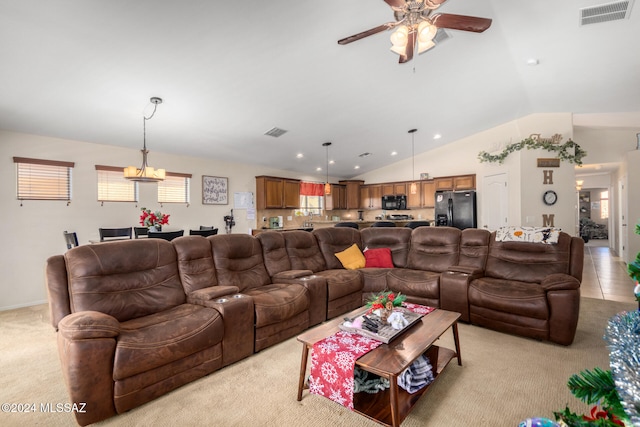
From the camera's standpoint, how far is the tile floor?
4348 millimetres

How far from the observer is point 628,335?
0.64 meters

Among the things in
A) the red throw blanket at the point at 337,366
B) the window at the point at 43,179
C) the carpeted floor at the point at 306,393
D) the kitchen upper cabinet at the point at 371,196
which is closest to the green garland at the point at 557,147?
the kitchen upper cabinet at the point at 371,196

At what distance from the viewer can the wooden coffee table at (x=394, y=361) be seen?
1.69 m

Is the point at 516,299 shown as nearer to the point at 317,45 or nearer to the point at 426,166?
the point at 317,45

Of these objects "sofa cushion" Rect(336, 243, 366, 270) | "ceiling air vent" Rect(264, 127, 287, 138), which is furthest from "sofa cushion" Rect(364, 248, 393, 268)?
"ceiling air vent" Rect(264, 127, 287, 138)

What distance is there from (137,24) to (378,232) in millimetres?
3746

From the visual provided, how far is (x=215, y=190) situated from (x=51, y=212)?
2619mm

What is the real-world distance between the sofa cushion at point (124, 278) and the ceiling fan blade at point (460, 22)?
309 cm

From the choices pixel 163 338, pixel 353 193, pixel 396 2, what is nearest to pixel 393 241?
pixel 396 2

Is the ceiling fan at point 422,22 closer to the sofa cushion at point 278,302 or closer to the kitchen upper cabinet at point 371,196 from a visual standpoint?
the sofa cushion at point 278,302

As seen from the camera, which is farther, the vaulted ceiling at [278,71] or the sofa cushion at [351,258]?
the sofa cushion at [351,258]

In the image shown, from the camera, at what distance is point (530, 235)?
3.59 meters

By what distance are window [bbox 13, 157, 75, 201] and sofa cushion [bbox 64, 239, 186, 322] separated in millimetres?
2793

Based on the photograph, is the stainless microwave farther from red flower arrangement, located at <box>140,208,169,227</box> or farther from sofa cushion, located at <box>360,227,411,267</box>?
red flower arrangement, located at <box>140,208,169,227</box>
